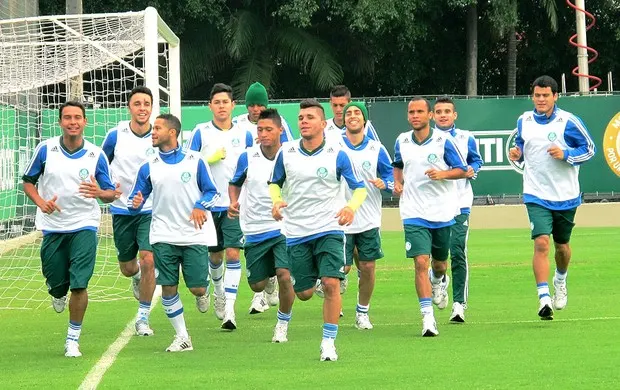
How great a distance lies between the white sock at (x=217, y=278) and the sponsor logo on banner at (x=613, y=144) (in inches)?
678

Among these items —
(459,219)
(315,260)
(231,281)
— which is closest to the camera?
(315,260)

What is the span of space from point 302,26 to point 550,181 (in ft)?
80.0

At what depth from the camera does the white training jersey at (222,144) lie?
1473cm

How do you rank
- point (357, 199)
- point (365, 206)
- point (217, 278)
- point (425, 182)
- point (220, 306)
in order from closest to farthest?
point (357, 199) < point (425, 182) < point (365, 206) < point (220, 306) < point (217, 278)

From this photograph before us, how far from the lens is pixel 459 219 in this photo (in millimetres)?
14484

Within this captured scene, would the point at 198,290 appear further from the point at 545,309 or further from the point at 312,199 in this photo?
the point at 545,309

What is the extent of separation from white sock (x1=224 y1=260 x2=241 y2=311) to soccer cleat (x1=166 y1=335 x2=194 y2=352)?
6.41 ft

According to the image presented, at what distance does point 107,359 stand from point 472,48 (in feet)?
96.2

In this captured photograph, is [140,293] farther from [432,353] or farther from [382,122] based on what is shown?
[382,122]

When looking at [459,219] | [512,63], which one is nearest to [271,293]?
[459,219]

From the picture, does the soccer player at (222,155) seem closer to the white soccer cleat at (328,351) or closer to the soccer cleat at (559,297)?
the soccer cleat at (559,297)

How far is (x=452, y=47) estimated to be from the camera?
4278 cm

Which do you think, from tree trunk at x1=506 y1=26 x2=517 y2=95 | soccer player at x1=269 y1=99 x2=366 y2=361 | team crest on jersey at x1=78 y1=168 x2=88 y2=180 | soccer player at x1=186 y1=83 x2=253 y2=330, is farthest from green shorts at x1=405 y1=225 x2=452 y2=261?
tree trunk at x1=506 y1=26 x2=517 y2=95

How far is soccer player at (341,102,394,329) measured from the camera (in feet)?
44.7
